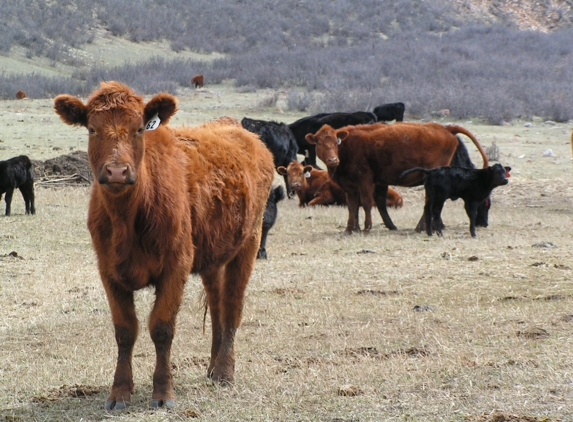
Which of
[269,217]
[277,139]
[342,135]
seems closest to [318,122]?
[277,139]

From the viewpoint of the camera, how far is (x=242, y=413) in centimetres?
522

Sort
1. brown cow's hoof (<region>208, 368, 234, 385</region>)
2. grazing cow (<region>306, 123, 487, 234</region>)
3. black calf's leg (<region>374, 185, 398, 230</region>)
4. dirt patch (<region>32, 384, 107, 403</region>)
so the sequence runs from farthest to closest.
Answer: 1. grazing cow (<region>306, 123, 487, 234</region>)
2. black calf's leg (<region>374, 185, 398, 230</region>)
3. brown cow's hoof (<region>208, 368, 234, 385</region>)
4. dirt patch (<region>32, 384, 107, 403</region>)

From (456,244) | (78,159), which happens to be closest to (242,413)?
(456,244)

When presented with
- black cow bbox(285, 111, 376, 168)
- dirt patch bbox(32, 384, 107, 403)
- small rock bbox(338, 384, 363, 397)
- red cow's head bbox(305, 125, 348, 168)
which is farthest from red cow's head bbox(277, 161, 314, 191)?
small rock bbox(338, 384, 363, 397)

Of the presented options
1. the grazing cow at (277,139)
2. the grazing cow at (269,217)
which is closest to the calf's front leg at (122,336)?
the grazing cow at (269,217)

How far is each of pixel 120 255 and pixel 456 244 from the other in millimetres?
7644

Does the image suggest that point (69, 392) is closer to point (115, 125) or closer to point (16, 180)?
point (115, 125)

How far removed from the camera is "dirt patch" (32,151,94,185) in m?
18.3

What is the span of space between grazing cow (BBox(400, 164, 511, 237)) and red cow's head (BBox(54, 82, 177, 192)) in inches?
325

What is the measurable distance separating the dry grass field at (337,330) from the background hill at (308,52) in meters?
17.9

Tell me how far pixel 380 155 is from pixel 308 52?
3395cm

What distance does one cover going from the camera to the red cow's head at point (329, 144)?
567 inches

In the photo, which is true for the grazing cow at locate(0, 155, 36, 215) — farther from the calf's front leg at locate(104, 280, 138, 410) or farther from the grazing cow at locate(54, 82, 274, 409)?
the calf's front leg at locate(104, 280, 138, 410)

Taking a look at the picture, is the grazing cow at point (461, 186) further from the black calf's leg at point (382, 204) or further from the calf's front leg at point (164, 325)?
the calf's front leg at point (164, 325)
